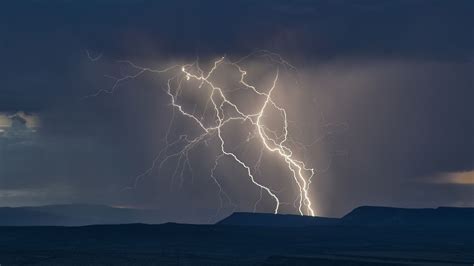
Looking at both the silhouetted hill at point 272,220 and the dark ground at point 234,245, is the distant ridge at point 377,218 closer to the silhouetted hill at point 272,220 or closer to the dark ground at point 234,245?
the silhouetted hill at point 272,220

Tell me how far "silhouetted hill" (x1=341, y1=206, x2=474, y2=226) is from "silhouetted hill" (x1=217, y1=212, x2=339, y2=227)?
14.9ft

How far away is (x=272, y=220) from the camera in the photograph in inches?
6166

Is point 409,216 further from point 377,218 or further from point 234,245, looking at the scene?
point 234,245

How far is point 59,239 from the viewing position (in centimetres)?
Answer: 10550

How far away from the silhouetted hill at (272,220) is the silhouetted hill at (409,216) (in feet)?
14.9

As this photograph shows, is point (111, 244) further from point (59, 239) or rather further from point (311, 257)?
point (311, 257)

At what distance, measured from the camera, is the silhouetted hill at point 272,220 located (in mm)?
153125

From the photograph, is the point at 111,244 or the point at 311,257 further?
the point at 111,244

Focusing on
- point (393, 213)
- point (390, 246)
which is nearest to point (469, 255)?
point (390, 246)

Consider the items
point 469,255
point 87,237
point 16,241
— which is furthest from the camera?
point 87,237

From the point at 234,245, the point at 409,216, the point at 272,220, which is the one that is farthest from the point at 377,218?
the point at 234,245

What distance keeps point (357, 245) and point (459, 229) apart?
39.7m

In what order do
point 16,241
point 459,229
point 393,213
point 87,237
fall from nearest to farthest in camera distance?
point 16,241 < point 87,237 < point 459,229 < point 393,213

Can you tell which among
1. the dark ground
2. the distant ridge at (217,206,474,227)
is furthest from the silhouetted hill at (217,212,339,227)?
the dark ground
